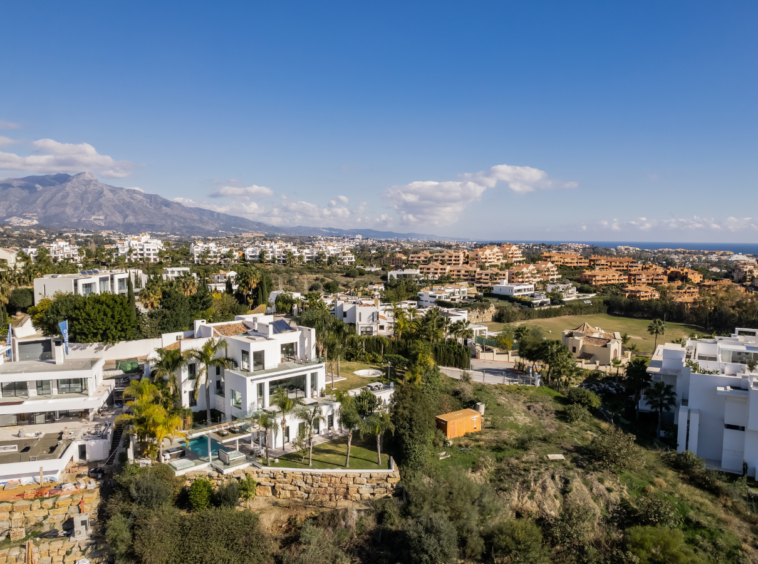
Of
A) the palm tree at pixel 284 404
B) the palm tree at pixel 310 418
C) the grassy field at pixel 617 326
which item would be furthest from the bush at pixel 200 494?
the grassy field at pixel 617 326

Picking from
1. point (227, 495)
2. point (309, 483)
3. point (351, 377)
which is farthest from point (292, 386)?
point (351, 377)

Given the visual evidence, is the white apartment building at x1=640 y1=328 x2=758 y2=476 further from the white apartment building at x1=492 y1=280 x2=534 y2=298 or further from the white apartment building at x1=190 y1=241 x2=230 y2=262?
the white apartment building at x1=190 y1=241 x2=230 y2=262

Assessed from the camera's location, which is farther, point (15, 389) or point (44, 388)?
point (44, 388)

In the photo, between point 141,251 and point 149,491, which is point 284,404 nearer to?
point 149,491

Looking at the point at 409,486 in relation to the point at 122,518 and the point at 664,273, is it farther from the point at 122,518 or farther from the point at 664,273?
the point at 664,273

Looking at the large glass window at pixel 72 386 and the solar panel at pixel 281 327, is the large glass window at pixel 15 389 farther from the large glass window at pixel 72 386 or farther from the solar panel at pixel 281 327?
the solar panel at pixel 281 327
